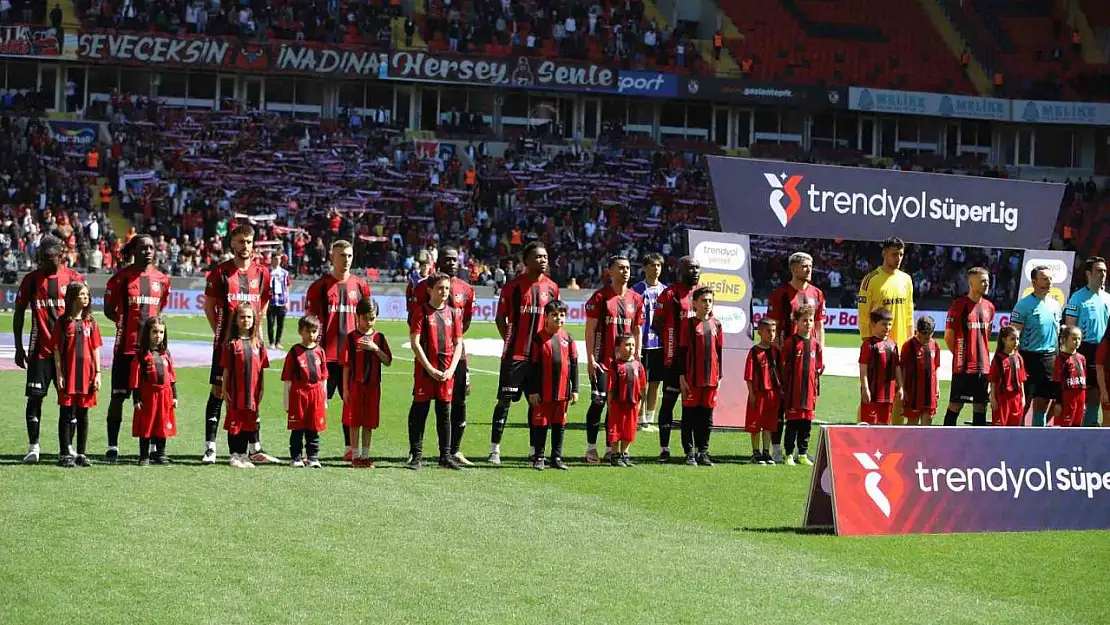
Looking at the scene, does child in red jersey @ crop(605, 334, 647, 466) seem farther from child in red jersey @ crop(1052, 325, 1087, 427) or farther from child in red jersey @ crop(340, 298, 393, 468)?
child in red jersey @ crop(1052, 325, 1087, 427)

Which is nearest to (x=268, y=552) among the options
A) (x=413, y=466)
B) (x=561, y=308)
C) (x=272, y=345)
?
(x=413, y=466)

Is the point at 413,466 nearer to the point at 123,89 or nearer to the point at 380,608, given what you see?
the point at 380,608

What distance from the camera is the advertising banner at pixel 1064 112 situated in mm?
58688

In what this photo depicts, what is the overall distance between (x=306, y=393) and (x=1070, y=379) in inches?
306

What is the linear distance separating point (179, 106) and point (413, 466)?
42084mm

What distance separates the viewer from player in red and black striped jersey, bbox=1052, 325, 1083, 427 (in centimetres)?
1458

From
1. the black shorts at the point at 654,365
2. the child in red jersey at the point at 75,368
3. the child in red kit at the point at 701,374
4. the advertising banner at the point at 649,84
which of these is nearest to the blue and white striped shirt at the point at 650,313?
the black shorts at the point at 654,365

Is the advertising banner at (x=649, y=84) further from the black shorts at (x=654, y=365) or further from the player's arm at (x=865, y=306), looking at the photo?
the player's arm at (x=865, y=306)

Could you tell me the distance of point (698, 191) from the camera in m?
52.8

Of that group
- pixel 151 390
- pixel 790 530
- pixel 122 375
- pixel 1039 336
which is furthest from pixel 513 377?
pixel 1039 336

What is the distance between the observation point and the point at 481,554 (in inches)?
334

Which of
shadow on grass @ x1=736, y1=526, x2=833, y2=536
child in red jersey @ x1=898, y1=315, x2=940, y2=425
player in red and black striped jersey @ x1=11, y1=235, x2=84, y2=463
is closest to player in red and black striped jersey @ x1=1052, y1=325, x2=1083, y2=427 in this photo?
child in red jersey @ x1=898, y1=315, x2=940, y2=425

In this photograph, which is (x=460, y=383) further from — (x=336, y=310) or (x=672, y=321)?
(x=672, y=321)

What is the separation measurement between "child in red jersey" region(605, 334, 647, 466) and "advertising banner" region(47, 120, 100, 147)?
38.9 metres
